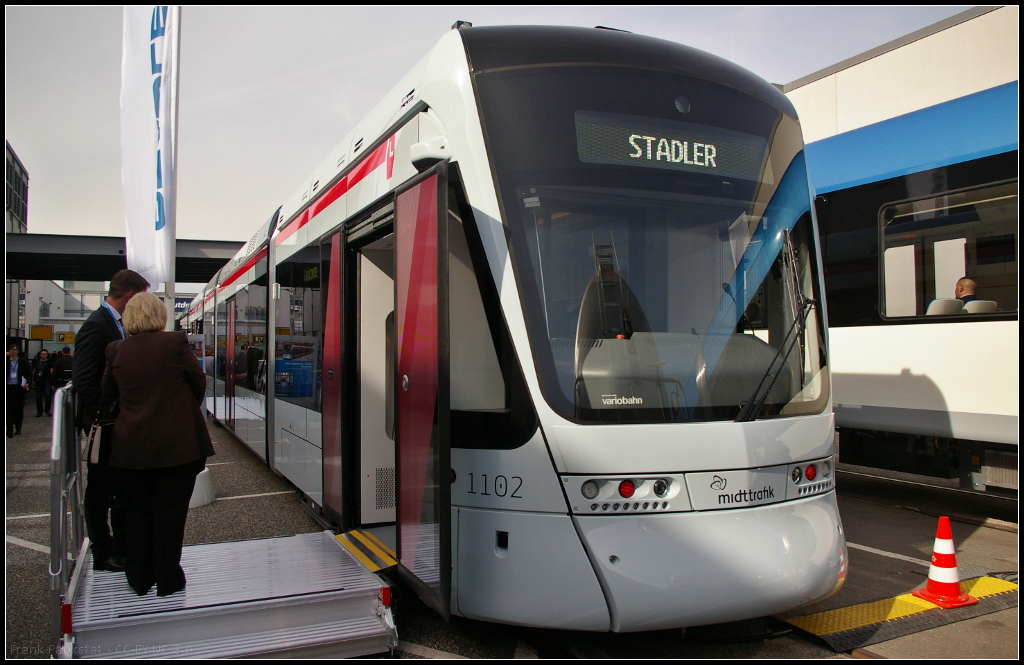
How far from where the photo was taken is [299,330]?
6914 mm

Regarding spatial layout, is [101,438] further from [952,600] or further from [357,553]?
[952,600]

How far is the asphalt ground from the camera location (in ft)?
13.0

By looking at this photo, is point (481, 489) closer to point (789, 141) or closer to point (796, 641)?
point (796, 641)

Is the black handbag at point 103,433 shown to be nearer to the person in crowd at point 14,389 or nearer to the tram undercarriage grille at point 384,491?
the tram undercarriage grille at point 384,491

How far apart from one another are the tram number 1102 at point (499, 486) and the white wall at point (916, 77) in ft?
18.1

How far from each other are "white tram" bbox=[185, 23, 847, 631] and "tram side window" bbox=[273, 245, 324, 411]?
2195 millimetres

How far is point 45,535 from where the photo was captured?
6809 mm

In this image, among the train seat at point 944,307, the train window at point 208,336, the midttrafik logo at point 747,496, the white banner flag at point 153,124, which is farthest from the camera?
the train window at point 208,336

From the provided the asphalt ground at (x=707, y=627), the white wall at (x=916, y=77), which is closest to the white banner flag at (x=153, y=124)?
the asphalt ground at (x=707, y=627)

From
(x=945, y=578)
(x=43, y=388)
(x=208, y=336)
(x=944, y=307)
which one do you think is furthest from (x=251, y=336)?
(x=43, y=388)

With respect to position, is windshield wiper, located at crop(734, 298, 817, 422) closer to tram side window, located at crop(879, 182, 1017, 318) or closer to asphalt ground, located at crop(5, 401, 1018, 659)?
asphalt ground, located at crop(5, 401, 1018, 659)

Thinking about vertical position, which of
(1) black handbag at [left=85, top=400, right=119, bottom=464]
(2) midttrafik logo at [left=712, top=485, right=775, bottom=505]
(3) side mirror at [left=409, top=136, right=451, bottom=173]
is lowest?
(2) midttrafik logo at [left=712, top=485, right=775, bottom=505]

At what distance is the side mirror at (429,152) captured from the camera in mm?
3736

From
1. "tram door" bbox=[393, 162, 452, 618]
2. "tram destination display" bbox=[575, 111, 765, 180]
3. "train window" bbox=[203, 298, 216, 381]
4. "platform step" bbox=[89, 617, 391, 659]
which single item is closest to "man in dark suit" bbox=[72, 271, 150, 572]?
"platform step" bbox=[89, 617, 391, 659]
